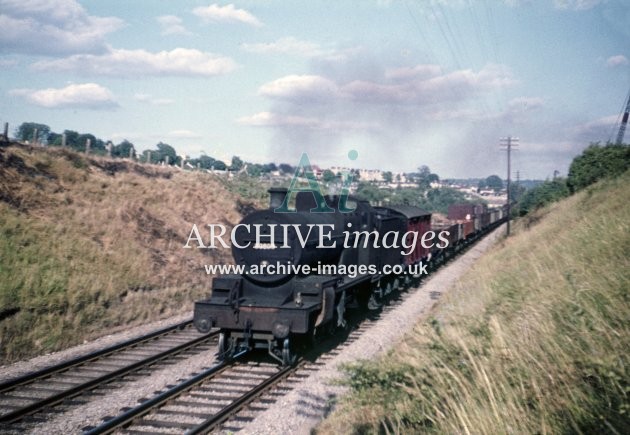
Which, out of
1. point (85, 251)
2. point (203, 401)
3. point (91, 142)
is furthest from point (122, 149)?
point (203, 401)

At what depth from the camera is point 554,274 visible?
8.22 meters

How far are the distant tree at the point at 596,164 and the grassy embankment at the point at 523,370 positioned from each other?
28.8m

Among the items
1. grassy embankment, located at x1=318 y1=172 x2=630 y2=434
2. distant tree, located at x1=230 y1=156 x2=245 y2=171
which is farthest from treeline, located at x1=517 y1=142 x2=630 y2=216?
distant tree, located at x1=230 y1=156 x2=245 y2=171

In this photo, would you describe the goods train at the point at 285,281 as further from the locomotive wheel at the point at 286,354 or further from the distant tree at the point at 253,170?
the distant tree at the point at 253,170

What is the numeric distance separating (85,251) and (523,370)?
523 inches

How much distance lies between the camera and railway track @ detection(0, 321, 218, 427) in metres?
7.44

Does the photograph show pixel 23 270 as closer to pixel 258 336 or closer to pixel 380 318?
pixel 258 336

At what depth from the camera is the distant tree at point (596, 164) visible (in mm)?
32219

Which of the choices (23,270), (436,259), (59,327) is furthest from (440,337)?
(436,259)

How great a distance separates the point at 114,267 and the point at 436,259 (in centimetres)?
1570

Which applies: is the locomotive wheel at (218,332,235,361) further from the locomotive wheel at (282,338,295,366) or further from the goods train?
the locomotive wheel at (282,338,295,366)

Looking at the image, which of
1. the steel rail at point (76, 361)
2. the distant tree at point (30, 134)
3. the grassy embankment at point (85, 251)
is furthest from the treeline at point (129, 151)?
the steel rail at point (76, 361)

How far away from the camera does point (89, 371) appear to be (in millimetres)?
9188

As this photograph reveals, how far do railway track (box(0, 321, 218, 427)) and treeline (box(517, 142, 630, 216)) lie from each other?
27.9 m
